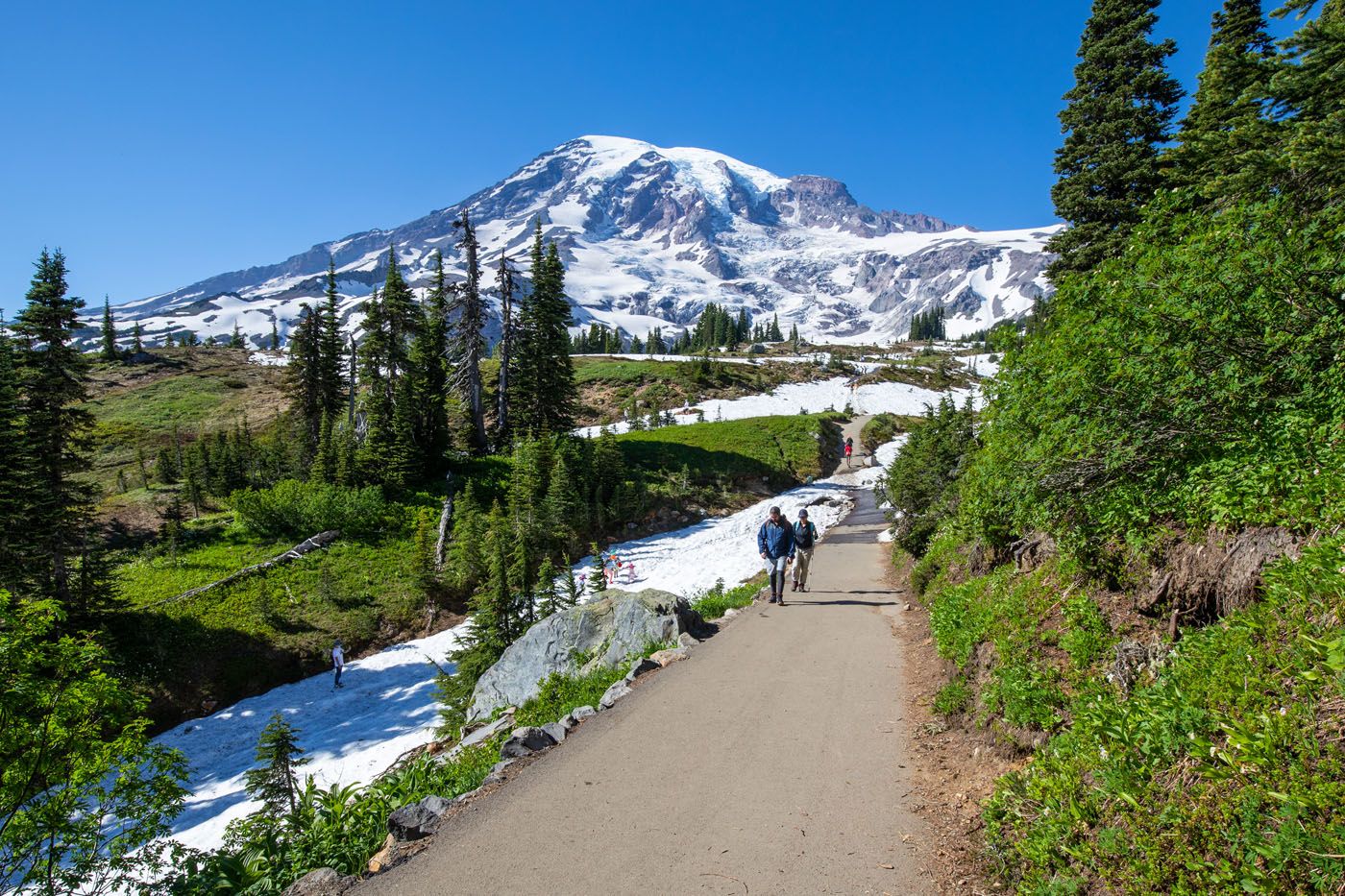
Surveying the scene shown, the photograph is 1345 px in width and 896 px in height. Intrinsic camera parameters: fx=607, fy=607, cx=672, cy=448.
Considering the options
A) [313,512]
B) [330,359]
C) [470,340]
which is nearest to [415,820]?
[313,512]

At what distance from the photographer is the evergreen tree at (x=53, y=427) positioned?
62.4ft

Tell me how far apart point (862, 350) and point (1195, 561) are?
123m

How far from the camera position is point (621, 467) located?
1331 inches

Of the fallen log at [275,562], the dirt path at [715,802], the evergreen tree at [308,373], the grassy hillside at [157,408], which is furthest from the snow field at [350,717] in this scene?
the evergreen tree at [308,373]

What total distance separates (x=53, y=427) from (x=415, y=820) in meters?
23.0

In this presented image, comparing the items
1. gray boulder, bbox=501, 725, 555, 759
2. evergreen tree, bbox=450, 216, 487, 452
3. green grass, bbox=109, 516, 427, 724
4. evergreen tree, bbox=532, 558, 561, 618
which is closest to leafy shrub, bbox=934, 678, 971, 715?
gray boulder, bbox=501, 725, 555, 759

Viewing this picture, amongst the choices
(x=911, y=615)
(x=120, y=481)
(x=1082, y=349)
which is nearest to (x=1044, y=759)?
(x=1082, y=349)

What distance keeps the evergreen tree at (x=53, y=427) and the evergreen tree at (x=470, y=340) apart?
55.0 feet

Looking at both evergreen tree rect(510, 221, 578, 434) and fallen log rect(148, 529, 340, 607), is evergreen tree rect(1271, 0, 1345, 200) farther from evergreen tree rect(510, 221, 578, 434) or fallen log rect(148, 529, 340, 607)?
evergreen tree rect(510, 221, 578, 434)

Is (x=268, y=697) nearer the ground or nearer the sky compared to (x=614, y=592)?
nearer the ground

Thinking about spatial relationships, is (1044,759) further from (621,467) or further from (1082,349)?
(621,467)

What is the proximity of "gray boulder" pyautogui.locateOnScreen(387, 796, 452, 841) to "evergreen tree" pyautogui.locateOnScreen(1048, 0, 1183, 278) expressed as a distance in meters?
19.5

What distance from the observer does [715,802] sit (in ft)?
18.7

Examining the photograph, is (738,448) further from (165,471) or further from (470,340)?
(165,471)
